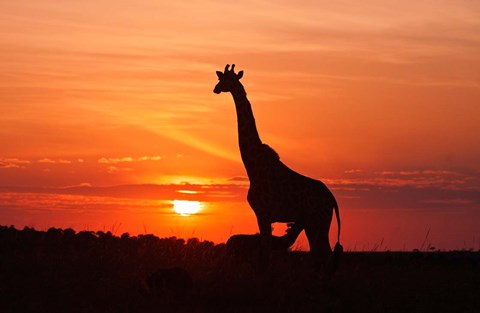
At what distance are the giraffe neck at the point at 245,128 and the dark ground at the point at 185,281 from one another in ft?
8.28

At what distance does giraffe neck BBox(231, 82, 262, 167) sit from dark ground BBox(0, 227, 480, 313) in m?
2.52

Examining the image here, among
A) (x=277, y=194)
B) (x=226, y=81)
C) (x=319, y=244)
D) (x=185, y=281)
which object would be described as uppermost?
(x=226, y=81)

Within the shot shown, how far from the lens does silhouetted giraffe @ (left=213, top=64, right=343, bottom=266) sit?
58.6 ft

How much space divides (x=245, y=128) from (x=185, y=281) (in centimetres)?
467

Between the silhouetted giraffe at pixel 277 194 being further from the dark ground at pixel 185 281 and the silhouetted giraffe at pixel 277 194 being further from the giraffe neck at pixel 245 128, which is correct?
the dark ground at pixel 185 281

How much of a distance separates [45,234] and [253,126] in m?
6.27

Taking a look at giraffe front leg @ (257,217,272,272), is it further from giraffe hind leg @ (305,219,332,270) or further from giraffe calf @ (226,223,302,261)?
giraffe calf @ (226,223,302,261)

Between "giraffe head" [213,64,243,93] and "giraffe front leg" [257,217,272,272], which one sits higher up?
"giraffe head" [213,64,243,93]

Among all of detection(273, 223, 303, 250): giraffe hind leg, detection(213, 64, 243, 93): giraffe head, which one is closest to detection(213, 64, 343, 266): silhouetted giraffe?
detection(213, 64, 243, 93): giraffe head

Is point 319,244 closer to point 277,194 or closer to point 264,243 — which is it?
point 264,243

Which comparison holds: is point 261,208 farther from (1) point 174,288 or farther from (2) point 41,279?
(2) point 41,279

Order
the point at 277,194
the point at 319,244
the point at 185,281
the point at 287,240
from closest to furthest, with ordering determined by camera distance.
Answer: the point at 185,281 < the point at 277,194 < the point at 319,244 < the point at 287,240

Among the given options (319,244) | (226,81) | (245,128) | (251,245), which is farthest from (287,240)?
(226,81)

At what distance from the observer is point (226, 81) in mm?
18531
